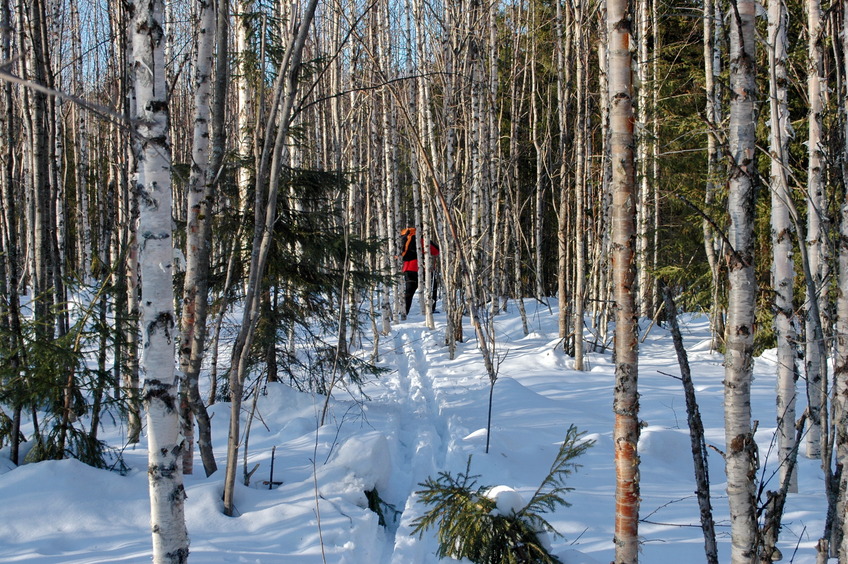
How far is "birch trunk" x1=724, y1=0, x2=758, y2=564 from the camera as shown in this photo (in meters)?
2.53

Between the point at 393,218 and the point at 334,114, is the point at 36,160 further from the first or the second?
the point at 393,218

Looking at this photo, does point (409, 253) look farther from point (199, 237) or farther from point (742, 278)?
point (742, 278)

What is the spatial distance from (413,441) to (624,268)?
3771 millimetres

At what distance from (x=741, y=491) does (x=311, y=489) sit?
293 cm

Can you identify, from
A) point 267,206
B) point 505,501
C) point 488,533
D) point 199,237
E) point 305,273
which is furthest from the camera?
point 305,273

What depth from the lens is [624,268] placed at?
274 cm

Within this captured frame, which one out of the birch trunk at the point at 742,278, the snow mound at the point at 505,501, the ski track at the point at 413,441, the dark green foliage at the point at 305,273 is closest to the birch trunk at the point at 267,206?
the ski track at the point at 413,441

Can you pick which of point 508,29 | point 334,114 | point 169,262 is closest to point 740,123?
point 169,262

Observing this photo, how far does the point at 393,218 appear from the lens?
1250 centimetres

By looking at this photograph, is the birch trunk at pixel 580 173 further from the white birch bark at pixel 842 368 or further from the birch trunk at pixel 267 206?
the birch trunk at pixel 267 206

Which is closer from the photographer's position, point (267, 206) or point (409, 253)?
point (267, 206)

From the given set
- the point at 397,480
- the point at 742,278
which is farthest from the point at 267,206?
the point at 397,480

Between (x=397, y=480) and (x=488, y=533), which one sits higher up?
(x=488, y=533)

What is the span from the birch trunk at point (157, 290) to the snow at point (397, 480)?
680 millimetres
